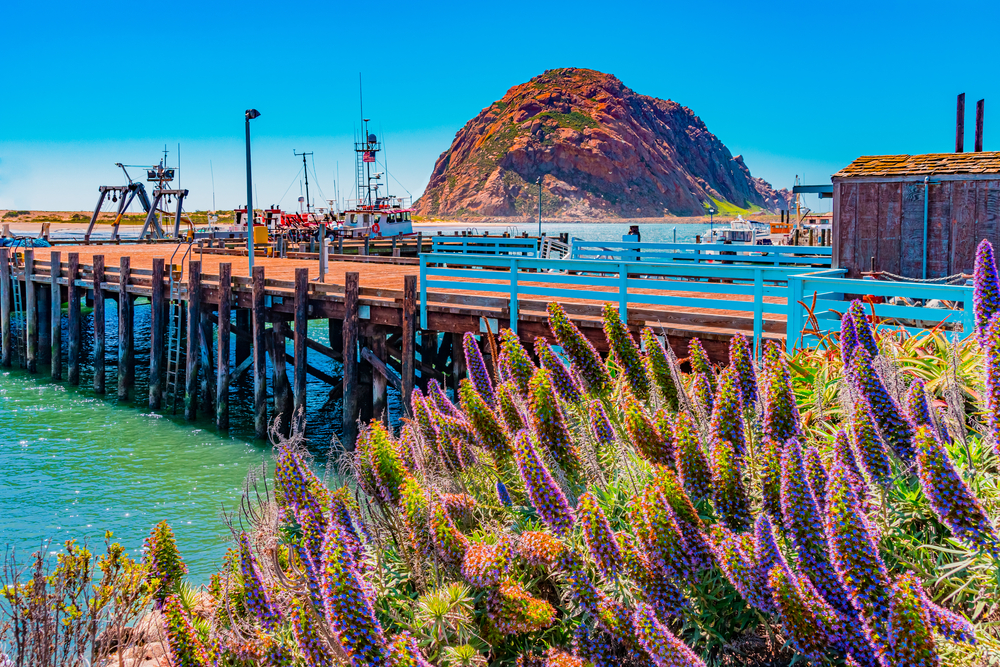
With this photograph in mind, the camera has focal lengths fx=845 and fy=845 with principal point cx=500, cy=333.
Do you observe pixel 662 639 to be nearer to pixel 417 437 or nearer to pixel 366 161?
pixel 417 437

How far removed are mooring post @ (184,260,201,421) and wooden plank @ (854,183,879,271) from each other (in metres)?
13.5

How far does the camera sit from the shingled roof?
10297 mm

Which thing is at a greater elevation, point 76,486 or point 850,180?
point 850,180

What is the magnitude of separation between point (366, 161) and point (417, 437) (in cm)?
5036

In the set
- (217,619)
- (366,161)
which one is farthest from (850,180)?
(366,161)

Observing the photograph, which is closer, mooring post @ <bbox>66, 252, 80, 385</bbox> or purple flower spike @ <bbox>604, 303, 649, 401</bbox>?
purple flower spike @ <bbox>604, 303, 649, 401</bbox>

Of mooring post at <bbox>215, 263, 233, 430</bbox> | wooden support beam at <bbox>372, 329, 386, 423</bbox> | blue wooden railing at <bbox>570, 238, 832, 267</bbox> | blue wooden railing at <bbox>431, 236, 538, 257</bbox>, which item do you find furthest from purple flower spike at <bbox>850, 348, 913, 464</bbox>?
blue wooden railing at <bbox>431, 236, 538, 257</bbox>

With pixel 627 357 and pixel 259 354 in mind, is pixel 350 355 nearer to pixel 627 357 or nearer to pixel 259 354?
pixel 259 354

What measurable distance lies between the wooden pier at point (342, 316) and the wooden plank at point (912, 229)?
65.3 inches

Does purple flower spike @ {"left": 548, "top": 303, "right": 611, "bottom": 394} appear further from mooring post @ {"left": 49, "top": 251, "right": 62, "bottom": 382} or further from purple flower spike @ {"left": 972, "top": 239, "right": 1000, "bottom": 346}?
mooring post @ {"left": 49, "top": 251, "right": 62, "bottom": 382}

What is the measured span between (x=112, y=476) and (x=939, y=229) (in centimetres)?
1354

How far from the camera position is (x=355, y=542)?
4.35 m

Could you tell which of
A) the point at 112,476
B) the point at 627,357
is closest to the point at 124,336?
the point at 112,476

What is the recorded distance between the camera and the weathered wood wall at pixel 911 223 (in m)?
10.2
